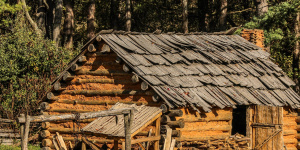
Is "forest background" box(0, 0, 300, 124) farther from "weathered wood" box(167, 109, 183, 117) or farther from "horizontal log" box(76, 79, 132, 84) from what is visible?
"weathered wood" box(167, 109, 183, 117)

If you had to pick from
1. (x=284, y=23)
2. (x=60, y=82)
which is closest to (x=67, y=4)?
(x=284, y=23)

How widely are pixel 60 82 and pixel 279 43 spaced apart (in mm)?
15030

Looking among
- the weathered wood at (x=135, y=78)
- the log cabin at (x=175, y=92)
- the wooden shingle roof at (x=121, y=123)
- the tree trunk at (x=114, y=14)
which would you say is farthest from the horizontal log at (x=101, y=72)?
the tree trunk at (x=114, y=14)


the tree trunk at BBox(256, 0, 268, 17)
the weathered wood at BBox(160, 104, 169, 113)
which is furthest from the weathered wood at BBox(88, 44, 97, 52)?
the tree trunk at BBox(256, 0, 268, 17)

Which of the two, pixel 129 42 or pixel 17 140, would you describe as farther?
pixel 17 140

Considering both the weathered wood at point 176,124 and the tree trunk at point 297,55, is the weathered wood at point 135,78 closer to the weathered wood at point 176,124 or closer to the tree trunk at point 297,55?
the weathered wood at point 176,124

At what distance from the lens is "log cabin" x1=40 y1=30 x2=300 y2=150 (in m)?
13.9

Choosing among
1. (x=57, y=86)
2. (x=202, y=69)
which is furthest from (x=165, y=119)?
(x=57, y=86)

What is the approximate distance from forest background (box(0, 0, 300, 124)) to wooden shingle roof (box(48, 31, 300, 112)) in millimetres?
5603

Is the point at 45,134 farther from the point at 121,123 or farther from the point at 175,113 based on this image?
the point at 175,113

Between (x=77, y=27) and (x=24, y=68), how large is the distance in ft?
64.5

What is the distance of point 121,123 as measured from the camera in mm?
13461

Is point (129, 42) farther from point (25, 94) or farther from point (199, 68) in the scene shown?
point (25, 94)

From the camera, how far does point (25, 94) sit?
2036 centimetres
